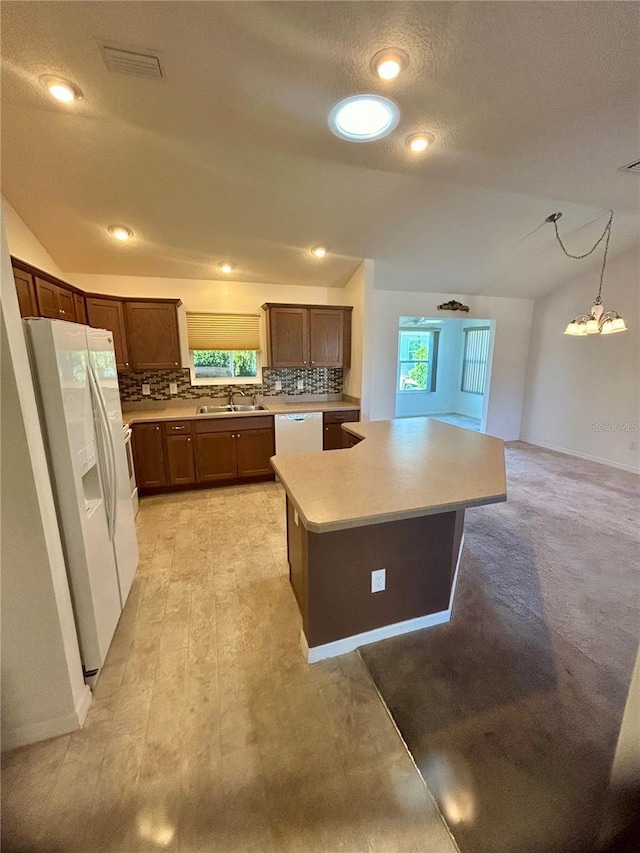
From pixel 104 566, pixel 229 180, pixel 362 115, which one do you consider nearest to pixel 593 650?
pixel 104 566

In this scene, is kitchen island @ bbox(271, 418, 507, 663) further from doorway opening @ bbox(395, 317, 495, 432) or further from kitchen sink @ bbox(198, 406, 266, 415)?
doorway opening @ bbox(395, 317, 495, 432)

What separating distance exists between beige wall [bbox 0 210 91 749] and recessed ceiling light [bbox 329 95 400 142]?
1.76 m

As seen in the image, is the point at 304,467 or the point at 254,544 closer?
the point at 304,467

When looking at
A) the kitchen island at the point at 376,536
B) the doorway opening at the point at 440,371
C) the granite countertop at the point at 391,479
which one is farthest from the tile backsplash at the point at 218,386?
the doorway opening at the point at 440,371

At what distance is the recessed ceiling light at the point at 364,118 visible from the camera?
178cm

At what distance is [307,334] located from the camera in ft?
13.8

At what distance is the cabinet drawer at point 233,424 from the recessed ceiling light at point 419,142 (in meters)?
2.73

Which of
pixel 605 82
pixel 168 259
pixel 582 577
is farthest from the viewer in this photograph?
pixel 168 259

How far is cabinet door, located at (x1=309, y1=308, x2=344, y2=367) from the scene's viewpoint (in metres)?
4.22

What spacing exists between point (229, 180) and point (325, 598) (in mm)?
2986

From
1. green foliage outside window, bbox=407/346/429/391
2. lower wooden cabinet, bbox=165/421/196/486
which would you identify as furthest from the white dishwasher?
green foliage outside window, bbox=407/346/429/391

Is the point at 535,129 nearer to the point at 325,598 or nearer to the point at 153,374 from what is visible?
the point at 325,598

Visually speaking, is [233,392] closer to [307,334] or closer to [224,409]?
[224,409]

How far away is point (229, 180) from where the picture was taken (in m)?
2.59
